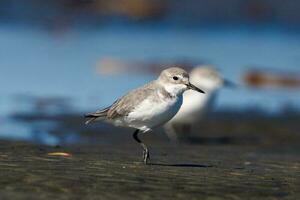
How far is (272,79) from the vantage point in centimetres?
1933

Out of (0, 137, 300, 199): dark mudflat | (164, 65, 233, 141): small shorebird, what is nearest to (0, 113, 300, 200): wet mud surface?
(0, 137, 300, 199): dark mudflat

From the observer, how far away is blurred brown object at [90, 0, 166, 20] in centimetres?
2548

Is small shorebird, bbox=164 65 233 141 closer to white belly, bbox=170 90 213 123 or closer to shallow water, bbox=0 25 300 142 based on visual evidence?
white belly, bbox=170 90 213 123

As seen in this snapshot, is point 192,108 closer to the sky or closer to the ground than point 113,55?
closer to the ground

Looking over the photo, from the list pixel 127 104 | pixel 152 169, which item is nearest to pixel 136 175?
pixel 152 169

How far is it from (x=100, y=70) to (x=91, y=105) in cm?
352

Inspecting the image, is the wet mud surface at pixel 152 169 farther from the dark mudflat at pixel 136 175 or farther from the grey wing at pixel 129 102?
the grey wing at pixel 129 102

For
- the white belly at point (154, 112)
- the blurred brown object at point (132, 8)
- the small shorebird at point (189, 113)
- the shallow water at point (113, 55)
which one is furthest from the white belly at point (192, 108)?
the blurred brown object at point (132, 8)

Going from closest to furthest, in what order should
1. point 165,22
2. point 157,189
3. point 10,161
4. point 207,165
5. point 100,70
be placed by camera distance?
point 157,189
point 10,161
point 207,165
point 100,70
point 165,22

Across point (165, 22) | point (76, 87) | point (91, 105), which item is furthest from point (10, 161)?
point (165, 22)

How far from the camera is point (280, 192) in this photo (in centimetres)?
815

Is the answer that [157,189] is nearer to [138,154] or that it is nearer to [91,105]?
[138,154]

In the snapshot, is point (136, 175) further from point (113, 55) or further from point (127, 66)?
point (113, 55)

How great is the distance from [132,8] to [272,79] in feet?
23.7
